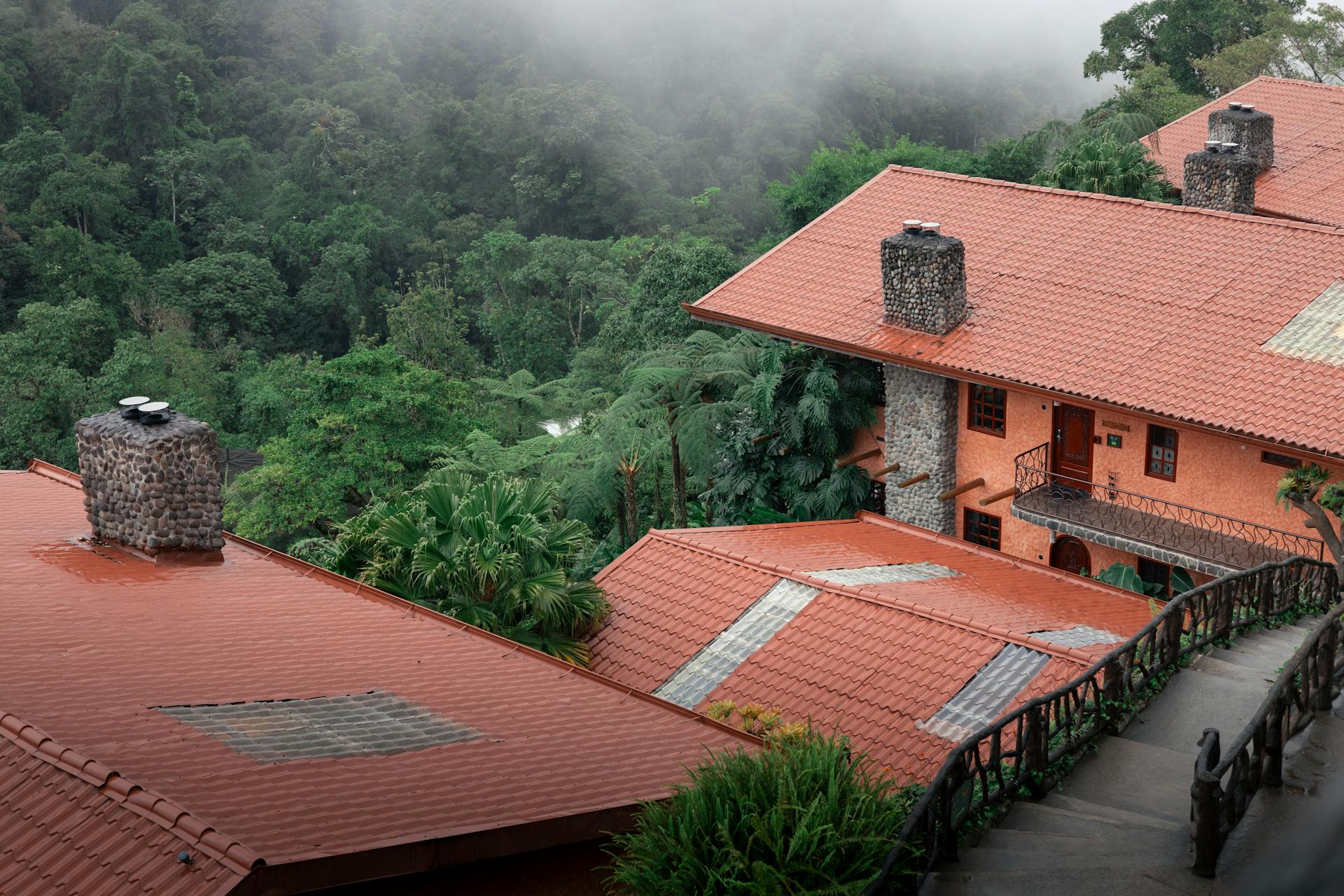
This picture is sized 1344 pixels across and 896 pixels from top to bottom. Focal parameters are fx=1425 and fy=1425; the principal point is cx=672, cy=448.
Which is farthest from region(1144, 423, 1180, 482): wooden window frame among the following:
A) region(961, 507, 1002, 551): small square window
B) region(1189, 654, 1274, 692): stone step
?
region(1189, 654, 1274, 692): stone step

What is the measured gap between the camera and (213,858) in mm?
7258

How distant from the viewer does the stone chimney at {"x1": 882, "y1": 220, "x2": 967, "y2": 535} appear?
23.0 meters

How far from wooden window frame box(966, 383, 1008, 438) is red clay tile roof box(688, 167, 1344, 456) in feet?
3.58

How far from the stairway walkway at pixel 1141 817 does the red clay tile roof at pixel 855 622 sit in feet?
13.6

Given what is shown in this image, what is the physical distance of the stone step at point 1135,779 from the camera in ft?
31.1

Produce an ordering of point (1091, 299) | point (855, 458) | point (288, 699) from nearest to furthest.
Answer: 1. point (288, 699)
2. point (1091, 299)
3. point (855, 458)

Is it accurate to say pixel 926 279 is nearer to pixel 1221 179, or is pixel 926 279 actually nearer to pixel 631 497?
pixel 631 497

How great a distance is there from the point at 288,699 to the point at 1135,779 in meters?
6.36

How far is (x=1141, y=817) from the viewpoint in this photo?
9.23m

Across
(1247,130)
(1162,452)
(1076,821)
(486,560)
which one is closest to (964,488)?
(1162,452)

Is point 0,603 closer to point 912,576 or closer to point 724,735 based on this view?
point 724,735

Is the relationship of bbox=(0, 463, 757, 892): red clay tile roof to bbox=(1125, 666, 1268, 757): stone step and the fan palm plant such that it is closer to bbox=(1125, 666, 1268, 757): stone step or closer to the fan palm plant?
the fan palm plant

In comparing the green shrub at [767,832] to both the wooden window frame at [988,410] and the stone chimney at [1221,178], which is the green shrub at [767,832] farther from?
the stone chimney at [1221,178]

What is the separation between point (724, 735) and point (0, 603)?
6.90 meters
